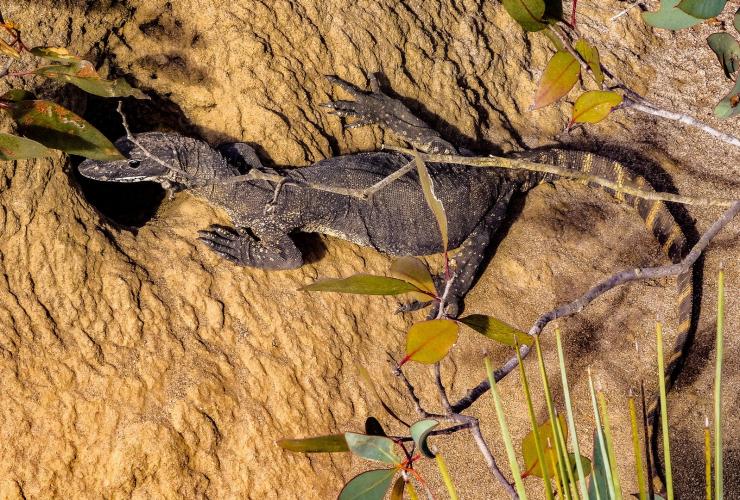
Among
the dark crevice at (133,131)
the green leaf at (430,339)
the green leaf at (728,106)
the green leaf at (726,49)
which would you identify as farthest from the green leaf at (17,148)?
the dark crevice at (133,131)

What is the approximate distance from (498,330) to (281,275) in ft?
8.78

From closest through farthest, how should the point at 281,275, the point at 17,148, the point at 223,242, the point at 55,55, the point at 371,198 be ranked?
the point at 17,148, the point at 55,55, the point at 223,242, the point at 281,275, the point at 371,198

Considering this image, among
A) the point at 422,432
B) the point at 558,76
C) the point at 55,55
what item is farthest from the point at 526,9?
the point at 55,55

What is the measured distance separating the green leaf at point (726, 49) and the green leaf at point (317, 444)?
5.89ft

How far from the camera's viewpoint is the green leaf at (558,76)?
7.63 ft

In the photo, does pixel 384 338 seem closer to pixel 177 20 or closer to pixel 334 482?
pixel 334 482

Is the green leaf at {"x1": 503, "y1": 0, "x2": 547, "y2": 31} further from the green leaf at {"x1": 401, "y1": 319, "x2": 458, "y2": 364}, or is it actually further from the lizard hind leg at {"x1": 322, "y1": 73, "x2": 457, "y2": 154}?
the lizard hind leg at {"x1": 322, "y1": 73, "x2": 457, "y2": 154}

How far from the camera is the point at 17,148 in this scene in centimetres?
229

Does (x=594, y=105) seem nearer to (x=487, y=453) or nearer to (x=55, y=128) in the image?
(x=487, y=453)

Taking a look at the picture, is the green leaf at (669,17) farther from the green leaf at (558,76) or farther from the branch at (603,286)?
the branch at (603,286)

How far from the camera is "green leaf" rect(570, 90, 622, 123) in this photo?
250cm

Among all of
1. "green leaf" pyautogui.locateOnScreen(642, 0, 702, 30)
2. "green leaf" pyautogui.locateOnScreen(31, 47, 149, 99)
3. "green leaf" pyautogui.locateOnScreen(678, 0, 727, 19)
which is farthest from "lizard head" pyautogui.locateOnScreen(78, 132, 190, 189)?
"green leaf" pyautogui.locateOnScreen(678, 0, 727, 19)

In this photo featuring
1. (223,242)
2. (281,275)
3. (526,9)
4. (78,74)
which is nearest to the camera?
(526,9)

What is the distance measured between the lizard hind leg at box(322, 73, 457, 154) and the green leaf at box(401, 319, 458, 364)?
10.6ft
